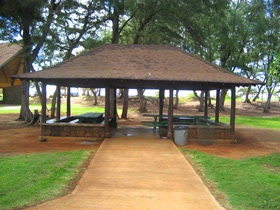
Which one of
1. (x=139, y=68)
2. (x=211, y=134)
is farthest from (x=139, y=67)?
(x=211, y=134)

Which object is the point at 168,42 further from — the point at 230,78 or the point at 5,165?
the point at 5,165

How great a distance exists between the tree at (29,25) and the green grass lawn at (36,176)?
890cm

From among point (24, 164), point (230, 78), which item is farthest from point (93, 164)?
point (230, 78)

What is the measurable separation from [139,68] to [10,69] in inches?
1094

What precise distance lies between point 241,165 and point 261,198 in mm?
2398

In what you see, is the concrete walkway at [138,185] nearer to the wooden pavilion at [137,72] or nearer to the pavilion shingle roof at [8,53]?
the wooden pavilion at [137,72]

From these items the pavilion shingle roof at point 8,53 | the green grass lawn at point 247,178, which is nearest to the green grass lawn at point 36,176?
the green grass lawn at point 247,178

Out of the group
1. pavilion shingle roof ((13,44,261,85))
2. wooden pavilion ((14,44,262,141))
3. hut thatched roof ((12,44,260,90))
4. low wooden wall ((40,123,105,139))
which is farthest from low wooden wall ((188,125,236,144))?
low wooden wall ((40,123,105,139))

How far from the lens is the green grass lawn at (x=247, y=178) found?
168 inches

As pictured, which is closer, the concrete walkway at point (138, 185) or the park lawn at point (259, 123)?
the concrete walkway at point (138, 185)

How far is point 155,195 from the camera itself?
4473mm

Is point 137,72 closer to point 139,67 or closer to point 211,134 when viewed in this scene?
point 139,67

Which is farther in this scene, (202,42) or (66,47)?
(66,47)

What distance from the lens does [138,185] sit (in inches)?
196
